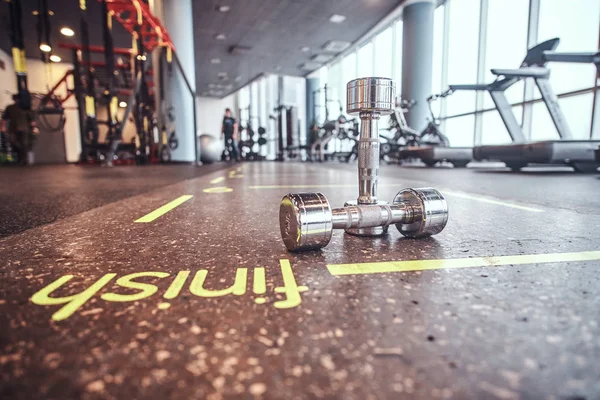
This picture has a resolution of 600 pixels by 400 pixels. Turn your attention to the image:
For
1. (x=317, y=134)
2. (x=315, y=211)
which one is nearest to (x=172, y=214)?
(x=315, y=211)

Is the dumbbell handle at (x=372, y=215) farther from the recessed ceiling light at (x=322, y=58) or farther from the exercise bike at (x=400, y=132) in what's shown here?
the recessed ceiling light at (x=322, y=58)

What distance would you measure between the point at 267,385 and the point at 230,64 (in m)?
18.4

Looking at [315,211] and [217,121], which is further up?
[217,121]

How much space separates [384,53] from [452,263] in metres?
13.3

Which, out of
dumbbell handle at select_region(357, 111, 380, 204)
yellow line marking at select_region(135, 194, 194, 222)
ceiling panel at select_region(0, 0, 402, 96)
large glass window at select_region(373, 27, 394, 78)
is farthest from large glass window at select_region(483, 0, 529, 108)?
dumbbell handle at select_region(357, 111, 380, 204)

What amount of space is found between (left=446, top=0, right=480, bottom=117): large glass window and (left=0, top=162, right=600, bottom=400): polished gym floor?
357 inches

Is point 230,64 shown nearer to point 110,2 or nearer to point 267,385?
point 110,2

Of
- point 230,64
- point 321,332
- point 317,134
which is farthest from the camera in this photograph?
point 230,64

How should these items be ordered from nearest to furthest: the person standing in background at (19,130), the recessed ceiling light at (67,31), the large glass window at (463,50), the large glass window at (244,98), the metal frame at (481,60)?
the metal frame at (481,60), the large glass window at (463,50), the person standing in background at (19,130), the recessed ceiling light at (67,31), the large glass window at (244,98)

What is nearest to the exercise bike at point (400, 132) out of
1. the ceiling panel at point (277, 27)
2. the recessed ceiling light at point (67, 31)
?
the ceiling panel at point (277, 27)

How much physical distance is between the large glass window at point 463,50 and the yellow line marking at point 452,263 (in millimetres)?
8941

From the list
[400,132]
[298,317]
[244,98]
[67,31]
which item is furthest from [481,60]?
[244,98]

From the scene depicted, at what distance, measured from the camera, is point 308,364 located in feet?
1.41

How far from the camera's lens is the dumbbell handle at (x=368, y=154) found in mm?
1150
